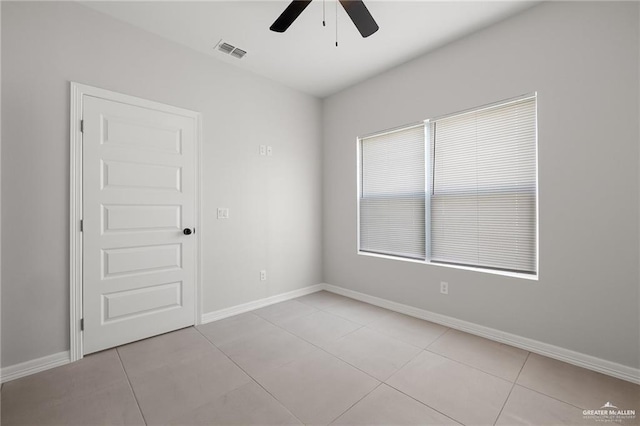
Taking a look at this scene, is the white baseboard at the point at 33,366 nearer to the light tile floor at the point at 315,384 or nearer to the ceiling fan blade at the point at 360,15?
the light tile floor at the point at 315,384

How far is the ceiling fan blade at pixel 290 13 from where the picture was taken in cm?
189

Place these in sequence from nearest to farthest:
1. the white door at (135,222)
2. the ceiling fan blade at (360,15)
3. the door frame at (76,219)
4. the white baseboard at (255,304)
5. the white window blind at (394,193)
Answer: the ceiling fan blade at (360,15) < the door frame at (76,219) < the white door at (135,222) < the white baseboard at (255,304) < the white window blind at (394,193)

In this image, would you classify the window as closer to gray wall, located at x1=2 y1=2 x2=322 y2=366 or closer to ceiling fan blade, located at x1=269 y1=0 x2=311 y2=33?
gray wall, located at x1=2 y1=2 x2=322 y2=366

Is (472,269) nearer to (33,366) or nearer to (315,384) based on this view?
(315,384)

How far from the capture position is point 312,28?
2.55m

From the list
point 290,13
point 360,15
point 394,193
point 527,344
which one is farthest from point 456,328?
point 290,13

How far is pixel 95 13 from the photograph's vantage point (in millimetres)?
2330

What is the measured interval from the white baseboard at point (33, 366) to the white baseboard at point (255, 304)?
3.56 feet

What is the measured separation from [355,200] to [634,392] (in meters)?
2.87

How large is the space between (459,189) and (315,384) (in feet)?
7.45

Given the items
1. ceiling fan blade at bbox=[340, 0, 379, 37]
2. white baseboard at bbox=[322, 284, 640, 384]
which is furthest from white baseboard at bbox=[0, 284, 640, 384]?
ceiling fan blade at bbox=[340, 0, 379, 37]

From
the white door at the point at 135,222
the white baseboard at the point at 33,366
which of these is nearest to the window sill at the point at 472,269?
the white door at the point at 135,222

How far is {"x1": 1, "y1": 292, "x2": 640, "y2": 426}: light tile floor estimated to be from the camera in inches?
63.1

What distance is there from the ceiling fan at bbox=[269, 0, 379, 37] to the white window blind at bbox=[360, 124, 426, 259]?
4.52ft
